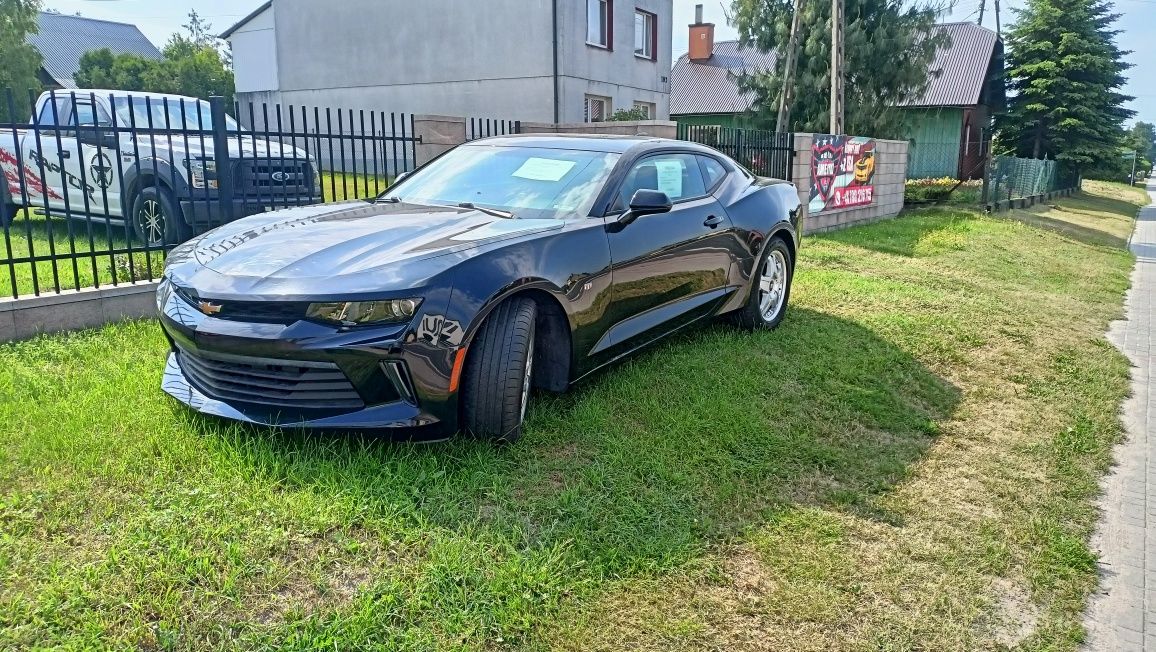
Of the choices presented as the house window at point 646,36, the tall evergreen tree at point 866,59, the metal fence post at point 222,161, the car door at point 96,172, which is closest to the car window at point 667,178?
the metal fence post at point 222,161

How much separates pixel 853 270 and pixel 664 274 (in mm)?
5458

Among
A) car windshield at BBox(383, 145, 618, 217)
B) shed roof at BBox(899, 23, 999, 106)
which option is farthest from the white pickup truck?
shed roof at BBox(899, 23, 999, 106)

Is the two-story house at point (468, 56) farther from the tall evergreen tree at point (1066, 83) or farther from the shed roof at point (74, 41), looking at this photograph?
the shed roof at point (74, 41)

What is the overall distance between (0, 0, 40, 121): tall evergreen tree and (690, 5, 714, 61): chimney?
1202 inches

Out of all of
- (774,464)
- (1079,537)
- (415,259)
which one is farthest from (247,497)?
(1079,537)

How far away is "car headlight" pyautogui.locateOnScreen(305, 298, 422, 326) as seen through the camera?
3.04m

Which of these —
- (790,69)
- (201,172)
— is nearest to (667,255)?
(201,172)

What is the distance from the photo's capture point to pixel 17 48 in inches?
1389

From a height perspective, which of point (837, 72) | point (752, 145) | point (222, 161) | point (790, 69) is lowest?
point (222, 161)

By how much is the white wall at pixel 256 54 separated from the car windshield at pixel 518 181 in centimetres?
2059

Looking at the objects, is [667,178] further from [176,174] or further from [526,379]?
[176,174]

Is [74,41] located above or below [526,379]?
above

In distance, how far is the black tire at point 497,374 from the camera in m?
3.33

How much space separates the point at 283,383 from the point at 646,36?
840 inches
